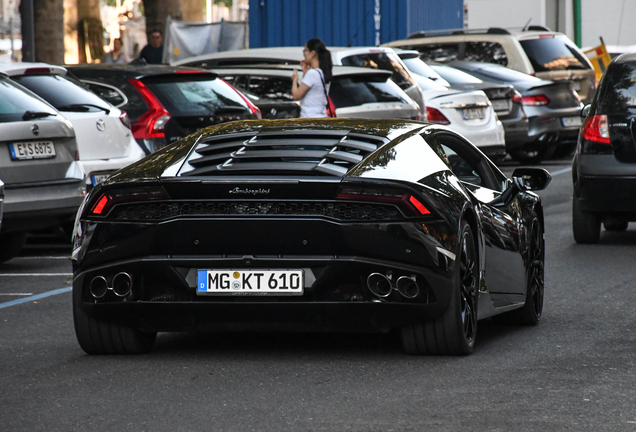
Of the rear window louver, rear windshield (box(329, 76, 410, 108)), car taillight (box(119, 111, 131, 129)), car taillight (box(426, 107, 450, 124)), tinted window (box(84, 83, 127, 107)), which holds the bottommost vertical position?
car taillight (box(426, 107, 450, 124))

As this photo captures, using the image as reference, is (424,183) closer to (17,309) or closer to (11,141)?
(17,309)

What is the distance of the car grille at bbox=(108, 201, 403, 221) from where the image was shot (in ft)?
20.6

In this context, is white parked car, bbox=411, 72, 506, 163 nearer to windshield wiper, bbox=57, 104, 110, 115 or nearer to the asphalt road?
windshield wiper, bbox=57, 104, 110, 115

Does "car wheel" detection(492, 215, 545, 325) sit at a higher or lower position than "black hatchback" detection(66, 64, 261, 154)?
lower

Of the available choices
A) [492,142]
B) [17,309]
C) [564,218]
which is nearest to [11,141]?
[17,309]

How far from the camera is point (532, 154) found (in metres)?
22.8

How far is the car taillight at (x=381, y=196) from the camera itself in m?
6.25

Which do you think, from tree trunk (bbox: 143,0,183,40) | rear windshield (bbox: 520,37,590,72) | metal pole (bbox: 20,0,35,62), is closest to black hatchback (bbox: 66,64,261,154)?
metal pole (bbox: 20,0,35,62)

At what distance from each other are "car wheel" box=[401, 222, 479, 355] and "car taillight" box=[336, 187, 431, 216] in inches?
13.8

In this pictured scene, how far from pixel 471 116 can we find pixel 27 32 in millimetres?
6101

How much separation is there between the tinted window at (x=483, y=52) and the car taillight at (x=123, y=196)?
17.9 meters

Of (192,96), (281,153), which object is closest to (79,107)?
(192,96)

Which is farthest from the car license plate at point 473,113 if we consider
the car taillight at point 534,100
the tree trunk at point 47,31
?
the tree trunk at point 47,31

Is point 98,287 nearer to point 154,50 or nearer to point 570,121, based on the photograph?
point 570,121
